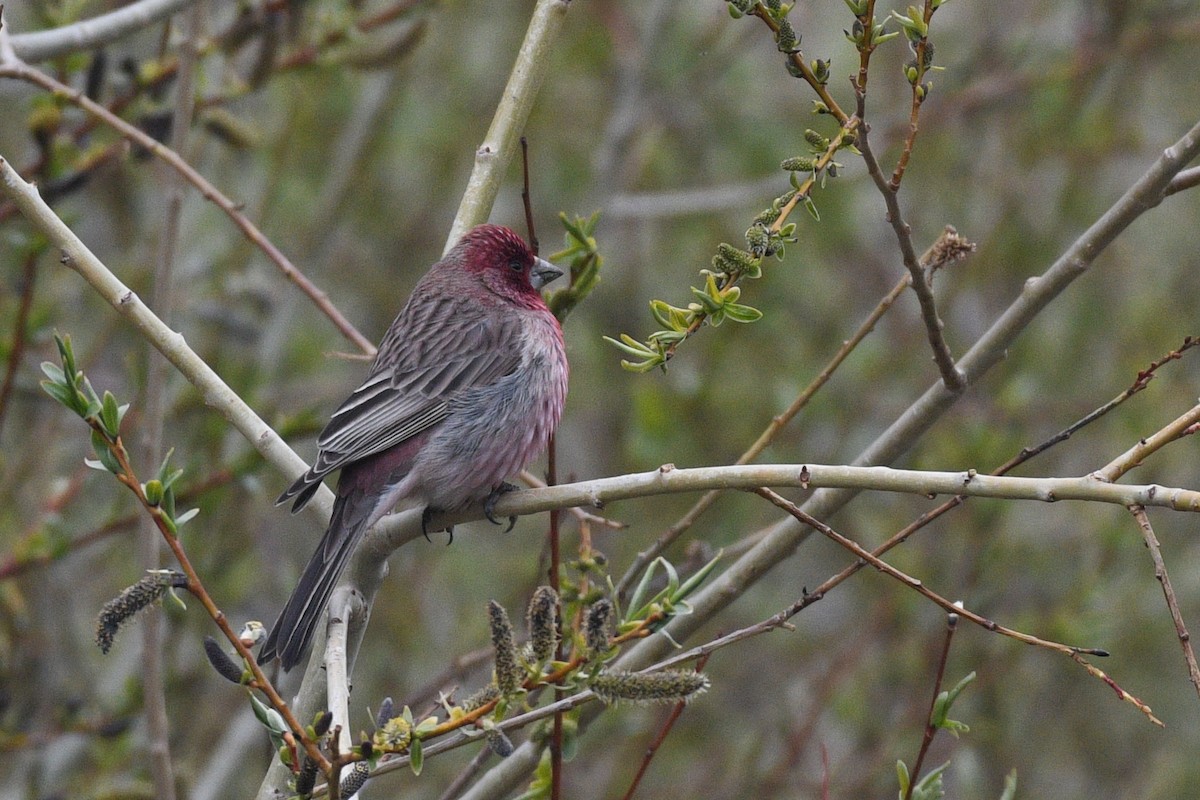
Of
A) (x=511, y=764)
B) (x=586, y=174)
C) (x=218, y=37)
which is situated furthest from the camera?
(x=586, y=174)

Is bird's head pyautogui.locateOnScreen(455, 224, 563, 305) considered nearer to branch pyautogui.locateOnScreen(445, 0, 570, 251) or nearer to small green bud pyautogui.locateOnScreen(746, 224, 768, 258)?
branch pyautogui.locateOnScreen(445, 0, 570, 251)

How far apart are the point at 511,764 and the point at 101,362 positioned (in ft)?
18.7

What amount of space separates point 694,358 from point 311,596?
5890mm

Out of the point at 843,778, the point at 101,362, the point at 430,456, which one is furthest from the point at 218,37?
the point at 843,778

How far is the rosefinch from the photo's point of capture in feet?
17.6

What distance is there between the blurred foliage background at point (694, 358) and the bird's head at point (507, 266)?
95cm

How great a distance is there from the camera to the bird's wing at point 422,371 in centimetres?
561

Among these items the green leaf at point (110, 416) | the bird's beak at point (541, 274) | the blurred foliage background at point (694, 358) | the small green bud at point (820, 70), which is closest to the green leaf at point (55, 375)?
the green leaf at point (110, 416)

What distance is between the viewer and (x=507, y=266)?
6.50 metres

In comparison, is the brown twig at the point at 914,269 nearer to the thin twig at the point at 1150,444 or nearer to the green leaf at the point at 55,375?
the thin twig at the point at 1150,444

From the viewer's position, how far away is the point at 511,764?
414cm

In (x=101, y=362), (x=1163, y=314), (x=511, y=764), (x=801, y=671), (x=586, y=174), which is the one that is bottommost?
(x=511, y=764)

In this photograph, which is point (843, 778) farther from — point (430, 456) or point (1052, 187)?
point (1052, 187)

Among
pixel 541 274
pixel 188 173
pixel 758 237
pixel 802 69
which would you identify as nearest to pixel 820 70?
pixel 802 69
